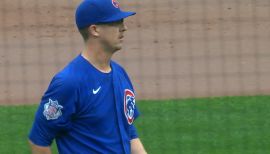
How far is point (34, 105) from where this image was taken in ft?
32.2

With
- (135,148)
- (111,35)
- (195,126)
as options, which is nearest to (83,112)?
(111,35)

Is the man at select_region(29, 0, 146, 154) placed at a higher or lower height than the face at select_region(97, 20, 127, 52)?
lower

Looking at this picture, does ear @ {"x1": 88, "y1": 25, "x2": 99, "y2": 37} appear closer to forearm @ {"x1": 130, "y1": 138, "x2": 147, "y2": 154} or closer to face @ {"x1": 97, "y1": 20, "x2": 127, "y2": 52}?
face @ {"x1": 97, "y1": 20, "x2": 127, "y2": 52}

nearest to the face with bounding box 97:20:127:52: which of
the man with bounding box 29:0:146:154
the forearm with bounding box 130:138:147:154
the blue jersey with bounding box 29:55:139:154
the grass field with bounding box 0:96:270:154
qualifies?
the man with bounding box 29:0:146:154

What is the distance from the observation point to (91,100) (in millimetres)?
3734

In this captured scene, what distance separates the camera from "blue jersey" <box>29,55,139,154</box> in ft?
12.1

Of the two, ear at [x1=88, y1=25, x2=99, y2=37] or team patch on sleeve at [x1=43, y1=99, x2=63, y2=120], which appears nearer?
team patch on sleeve at [x1=43, y1=99, x2=63, y2=120]

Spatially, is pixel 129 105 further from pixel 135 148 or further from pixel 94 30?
pixel 94 30

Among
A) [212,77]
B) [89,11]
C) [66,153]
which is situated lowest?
[212,77]

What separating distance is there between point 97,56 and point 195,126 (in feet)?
15.0

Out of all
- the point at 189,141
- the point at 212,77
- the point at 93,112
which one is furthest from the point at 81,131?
the point at 212,77

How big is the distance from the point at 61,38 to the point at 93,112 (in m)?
9.81

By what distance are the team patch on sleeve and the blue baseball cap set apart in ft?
1.26

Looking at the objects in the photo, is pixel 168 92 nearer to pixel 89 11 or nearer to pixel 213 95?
pixel 213 95
